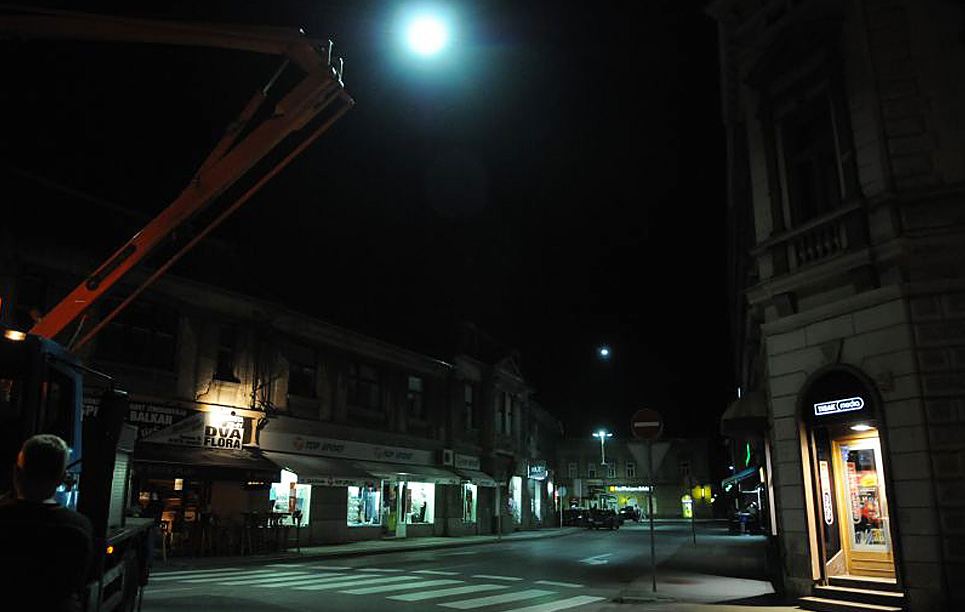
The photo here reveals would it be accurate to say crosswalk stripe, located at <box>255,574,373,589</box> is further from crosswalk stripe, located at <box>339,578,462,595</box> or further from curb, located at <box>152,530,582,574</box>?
curb, located at <box>152,530,582,574</box>

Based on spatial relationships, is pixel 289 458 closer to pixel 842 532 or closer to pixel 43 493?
pixel 842 532

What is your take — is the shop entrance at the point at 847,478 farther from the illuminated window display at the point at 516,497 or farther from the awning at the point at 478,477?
the illuminated window display at the point at 516,497

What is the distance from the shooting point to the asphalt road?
11695mm

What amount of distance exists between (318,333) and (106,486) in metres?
20.9

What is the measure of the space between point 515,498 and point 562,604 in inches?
1250

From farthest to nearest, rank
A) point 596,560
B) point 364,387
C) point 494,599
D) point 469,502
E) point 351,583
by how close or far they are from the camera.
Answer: point 469,502, point 364,387, point 596,560, point 351,583, point 494,599

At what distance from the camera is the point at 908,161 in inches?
413

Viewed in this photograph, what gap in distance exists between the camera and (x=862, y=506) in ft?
37.4

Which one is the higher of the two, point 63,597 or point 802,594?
point 63,597

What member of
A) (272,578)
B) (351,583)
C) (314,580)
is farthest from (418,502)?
(351,583)

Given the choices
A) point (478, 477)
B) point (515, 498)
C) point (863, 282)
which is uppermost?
point (863, 282)

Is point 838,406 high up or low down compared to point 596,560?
up

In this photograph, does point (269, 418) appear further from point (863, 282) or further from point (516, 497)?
point (516, 497)

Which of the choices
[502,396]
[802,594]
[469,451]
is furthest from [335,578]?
[502,396]
